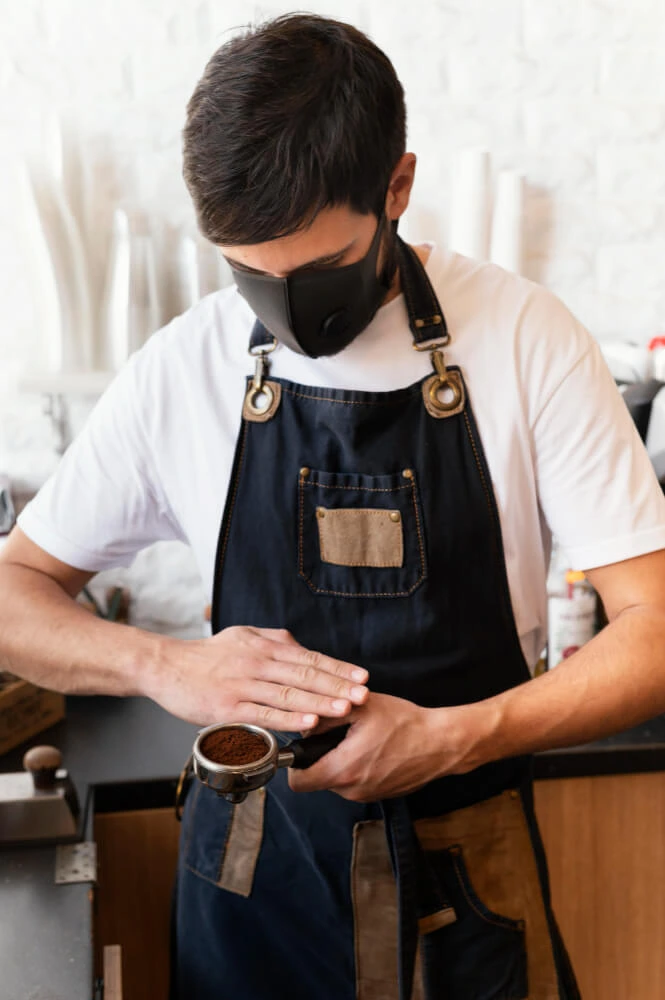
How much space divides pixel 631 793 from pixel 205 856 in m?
0.98

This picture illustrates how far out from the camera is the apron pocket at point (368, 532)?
4.66ft

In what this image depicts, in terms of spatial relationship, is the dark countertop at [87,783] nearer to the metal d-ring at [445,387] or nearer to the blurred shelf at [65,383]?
the blurred shelf at [65,383]

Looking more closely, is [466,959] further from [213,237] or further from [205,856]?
[213,237]

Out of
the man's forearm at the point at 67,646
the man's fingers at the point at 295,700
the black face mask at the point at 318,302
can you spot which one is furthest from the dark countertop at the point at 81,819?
the black face mask at the point at 318,302

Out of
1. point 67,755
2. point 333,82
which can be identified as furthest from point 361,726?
point 67,755

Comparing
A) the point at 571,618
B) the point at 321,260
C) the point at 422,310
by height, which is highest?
the point at 321,260

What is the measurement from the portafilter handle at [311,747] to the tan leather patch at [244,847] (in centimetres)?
29

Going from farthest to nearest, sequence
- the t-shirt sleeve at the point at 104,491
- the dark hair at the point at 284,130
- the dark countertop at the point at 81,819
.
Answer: the t-shirt sleeve at the point at 104,491 → the dark countertop at the point at 81,819 → the dark hair at the point at 284,130

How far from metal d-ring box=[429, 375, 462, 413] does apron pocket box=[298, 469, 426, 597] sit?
0.10m

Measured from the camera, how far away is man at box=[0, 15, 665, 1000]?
1.27 m

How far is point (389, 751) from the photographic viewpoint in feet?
4.19

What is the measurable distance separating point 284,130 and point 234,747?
732 millimetres

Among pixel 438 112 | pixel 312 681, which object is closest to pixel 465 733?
pixel 312 681

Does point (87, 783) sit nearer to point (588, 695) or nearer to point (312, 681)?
point (312, 681)
